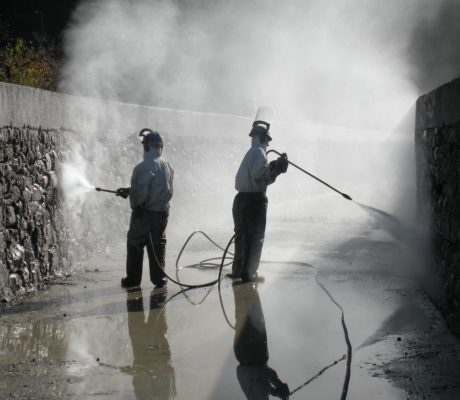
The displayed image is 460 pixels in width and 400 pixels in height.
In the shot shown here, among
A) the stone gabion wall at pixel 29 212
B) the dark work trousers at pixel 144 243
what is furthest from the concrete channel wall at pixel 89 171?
the dark work trousers at pixel 144 243

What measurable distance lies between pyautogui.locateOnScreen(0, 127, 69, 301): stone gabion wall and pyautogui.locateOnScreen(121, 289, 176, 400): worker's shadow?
1.04 m

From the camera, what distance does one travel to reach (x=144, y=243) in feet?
27.2

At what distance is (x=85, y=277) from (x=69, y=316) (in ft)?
6.20

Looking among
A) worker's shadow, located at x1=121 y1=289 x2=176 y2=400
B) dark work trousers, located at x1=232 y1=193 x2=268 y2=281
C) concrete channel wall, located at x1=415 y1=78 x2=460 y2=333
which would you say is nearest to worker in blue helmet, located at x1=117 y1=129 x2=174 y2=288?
worker's shadow, located at x1=121 y1=289 x2=176 y2=400

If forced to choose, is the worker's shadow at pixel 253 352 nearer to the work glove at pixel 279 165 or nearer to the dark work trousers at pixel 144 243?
the dark work trousers at pixel 144 243

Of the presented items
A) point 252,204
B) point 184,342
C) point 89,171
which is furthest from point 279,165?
point 184,342

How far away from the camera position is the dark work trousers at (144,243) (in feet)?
26.9

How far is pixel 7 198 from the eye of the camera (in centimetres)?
710

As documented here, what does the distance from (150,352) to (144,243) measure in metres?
2.63

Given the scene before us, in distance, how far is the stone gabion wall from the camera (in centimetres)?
707

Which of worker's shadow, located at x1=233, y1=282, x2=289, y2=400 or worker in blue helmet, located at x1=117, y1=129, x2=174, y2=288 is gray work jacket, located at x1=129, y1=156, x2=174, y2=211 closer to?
worker in blue helmet, located at x1=117, y1=129, x2=174, y2=288

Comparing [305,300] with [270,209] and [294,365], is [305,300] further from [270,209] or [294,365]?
[270,209]

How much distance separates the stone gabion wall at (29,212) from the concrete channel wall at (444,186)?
380cm

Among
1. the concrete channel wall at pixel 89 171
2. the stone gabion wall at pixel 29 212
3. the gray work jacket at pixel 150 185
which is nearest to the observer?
the stone gabion wall at pixel 29 212
